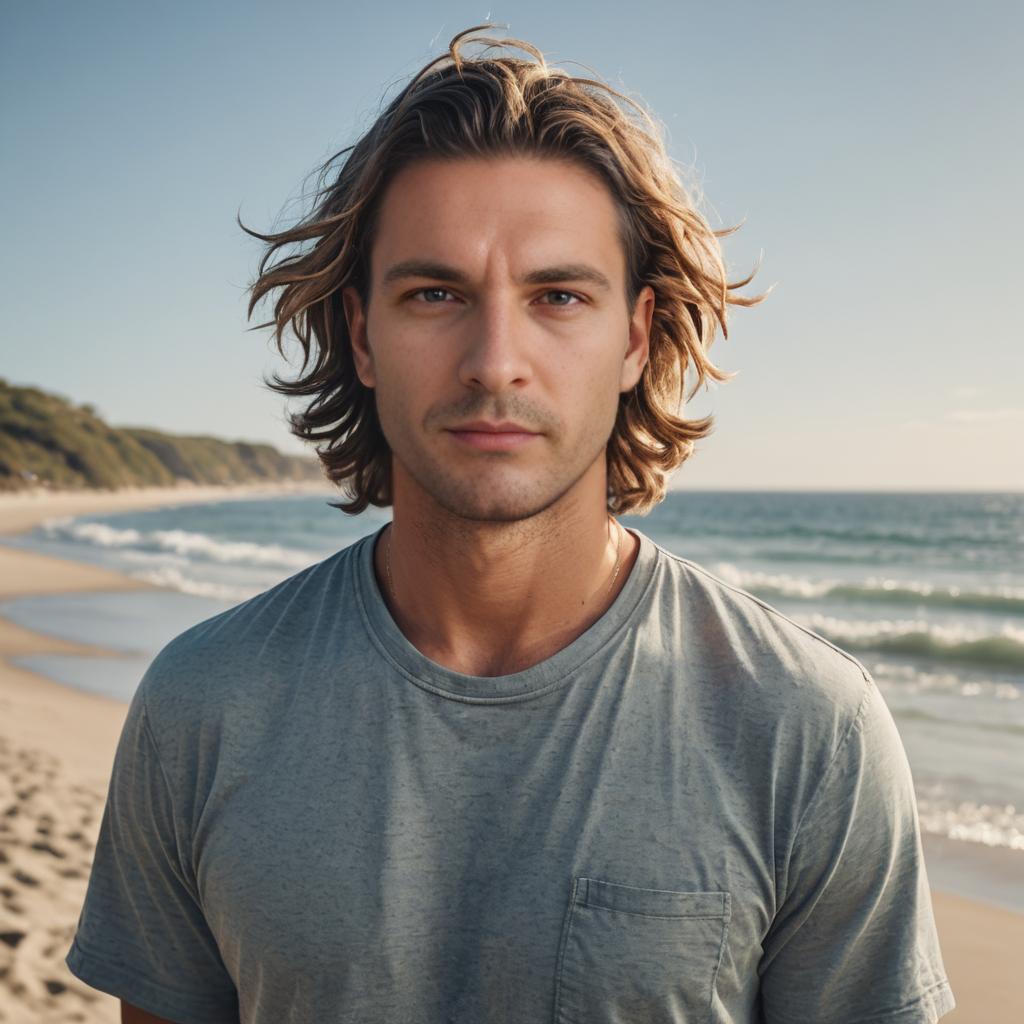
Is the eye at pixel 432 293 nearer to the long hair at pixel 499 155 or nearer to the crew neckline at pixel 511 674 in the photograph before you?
the long hair at pixel 499 155

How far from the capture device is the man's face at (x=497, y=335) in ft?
6.64

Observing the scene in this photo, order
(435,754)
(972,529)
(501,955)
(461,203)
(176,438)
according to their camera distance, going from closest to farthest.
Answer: (501,955) < (435,754) < (461,203) < (972,529) < (176,438)

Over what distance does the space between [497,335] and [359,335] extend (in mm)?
642

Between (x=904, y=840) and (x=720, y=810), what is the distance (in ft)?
1.13

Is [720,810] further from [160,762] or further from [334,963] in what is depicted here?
[160,762]

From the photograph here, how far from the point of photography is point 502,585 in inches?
83.4

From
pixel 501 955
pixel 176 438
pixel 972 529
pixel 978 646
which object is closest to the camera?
pixel 501 955

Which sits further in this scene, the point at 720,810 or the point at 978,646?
the point at 978,646

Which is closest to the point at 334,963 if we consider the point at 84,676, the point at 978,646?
the point at 84,676

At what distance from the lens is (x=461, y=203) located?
210 centimetres

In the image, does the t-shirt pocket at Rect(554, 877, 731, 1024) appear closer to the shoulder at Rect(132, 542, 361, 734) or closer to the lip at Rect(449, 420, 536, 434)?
the shoulder at Rect(132, 542, 361, 734)

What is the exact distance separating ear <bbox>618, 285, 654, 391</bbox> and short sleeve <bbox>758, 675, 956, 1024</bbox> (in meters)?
1.02

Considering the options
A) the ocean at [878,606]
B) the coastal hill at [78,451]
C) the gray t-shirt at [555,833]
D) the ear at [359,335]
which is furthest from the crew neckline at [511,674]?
the coastal hill at [78,451]

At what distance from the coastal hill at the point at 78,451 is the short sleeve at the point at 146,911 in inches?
1968
